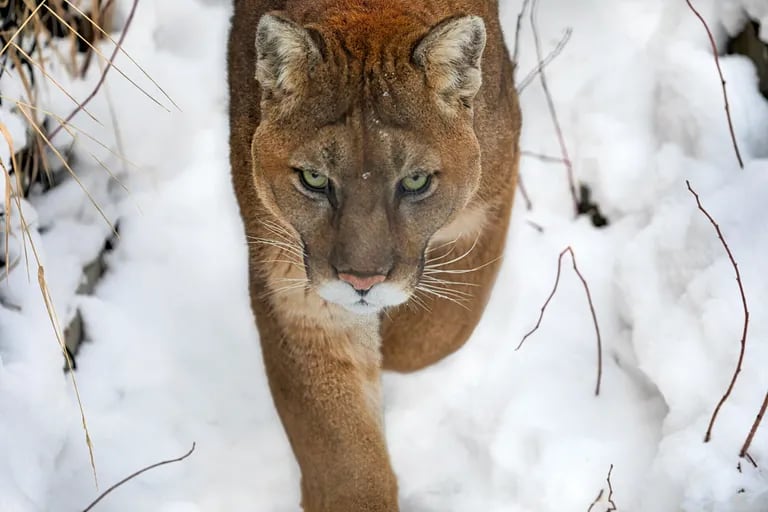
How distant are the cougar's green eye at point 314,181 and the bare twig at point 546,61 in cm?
206

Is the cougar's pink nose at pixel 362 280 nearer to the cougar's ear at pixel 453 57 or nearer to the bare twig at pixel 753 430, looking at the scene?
the cougar's ear at pixel 453 57

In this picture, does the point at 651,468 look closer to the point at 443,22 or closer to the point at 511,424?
the point at 511,424

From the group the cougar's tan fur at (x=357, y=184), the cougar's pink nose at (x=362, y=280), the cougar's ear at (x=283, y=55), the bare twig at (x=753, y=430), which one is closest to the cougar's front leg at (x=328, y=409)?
the cougar's tan fur at (x=357, y=184)

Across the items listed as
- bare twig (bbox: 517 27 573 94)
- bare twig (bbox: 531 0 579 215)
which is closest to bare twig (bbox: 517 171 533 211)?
bare twig (bbox: 531 0 579 215)

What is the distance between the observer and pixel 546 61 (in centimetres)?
508

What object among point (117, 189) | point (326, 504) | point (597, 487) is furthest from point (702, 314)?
point (117, 189)

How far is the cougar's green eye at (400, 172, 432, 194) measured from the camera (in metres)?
3.11

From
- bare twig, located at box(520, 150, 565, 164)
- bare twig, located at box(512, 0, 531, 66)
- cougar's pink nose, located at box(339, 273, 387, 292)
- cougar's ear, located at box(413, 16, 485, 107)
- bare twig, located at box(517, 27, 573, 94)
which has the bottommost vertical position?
bare twig, located at box(520, 150, 565, 164)

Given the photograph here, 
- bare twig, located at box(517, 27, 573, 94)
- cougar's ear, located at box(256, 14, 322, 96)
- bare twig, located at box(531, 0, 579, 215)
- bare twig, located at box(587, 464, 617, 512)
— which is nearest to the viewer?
cougar's ear, located at box(256, 14, 322, 96)

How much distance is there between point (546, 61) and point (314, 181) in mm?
2228

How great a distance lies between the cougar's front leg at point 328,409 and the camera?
3637mm

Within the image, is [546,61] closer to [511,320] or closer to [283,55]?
[511,320]

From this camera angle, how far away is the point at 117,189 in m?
4.73

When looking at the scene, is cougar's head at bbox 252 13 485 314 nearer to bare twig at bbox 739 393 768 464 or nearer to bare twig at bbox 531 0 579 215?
bare twig at bbox 739 393 768 464
